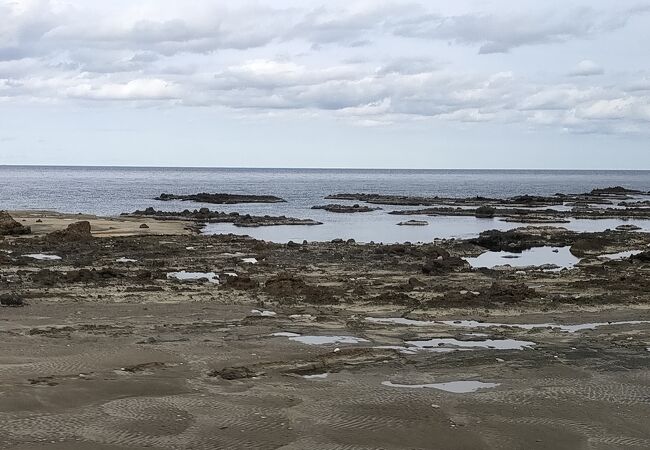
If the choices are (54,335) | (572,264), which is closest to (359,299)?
(54,335)

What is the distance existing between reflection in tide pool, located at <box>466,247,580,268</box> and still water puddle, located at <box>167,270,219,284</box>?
36.1 ft

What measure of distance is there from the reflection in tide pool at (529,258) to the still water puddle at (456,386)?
18.4m

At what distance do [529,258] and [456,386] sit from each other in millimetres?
22788

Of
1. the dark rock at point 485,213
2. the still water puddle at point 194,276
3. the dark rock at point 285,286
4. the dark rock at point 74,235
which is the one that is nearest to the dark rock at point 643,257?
the dark rock at point 285,286

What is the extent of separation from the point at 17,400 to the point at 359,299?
11.4 m

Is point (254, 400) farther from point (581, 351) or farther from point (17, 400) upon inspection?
point (581, 351)

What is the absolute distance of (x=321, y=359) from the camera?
1386 cm

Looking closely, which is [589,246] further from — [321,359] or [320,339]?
[321,359]

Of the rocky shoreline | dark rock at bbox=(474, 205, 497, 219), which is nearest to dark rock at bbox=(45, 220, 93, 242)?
the rocky shoreline

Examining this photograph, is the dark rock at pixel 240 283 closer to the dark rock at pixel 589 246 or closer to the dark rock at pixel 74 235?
the dark rock at pixel 74 235

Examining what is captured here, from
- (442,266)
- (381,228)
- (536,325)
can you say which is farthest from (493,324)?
(381,228)

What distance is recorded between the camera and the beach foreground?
10406 millimetres

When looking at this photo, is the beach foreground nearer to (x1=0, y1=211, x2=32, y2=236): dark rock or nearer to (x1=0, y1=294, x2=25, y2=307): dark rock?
(x1=0, y1=294, x2=25, y2=307): dark rock

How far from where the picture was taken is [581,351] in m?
15.1
